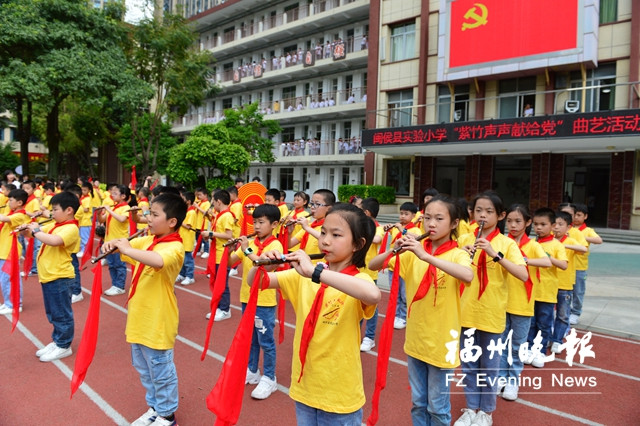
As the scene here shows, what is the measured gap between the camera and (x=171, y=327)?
132 inches

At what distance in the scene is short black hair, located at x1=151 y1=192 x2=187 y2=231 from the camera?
11.0ft

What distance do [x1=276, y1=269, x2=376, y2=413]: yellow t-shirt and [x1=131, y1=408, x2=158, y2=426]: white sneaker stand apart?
Answer: 1618mm

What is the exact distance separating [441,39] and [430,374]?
18727mm

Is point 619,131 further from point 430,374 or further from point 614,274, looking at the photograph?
point 430,374

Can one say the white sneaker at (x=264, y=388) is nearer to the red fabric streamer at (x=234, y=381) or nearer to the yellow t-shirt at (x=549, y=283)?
the red fabric streamer at (x=234, y=381)

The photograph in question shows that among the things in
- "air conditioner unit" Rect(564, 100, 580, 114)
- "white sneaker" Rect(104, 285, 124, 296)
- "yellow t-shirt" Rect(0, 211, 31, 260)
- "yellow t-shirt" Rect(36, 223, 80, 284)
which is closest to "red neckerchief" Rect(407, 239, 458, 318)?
"yellow t-shirt" Rect(36, 223, 80, 284)

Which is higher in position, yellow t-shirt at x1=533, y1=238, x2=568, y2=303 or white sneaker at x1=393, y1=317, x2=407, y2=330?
yellow t-shirt at x1=533, y1=238, x2=568, y2=303

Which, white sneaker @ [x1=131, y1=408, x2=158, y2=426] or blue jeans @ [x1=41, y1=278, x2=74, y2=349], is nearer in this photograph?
white sneaker @ [x1=131, y1=408, x2=158, y2=426]

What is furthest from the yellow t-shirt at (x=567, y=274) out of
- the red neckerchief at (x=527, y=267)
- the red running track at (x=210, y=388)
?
the red neckerchief at (x=527, y=267)

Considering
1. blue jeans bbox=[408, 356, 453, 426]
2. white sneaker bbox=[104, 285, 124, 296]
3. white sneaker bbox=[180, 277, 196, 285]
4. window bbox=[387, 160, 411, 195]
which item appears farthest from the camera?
window bbox=[387, 160, 411, 195]

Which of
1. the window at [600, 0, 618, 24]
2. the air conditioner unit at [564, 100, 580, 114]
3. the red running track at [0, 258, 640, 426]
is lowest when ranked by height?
the red running track at [0, 258, 640, 426]

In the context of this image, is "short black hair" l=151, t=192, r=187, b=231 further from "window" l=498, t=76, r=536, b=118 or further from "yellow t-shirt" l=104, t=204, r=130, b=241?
"window" l=498, t=76, r=536, b=118

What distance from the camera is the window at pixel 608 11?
16281mm

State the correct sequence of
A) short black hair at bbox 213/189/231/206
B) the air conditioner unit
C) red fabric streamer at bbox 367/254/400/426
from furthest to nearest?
the air conditioner unit, short black hair at bbox 213/189/231/206, red fabric streamer at bbox 367/254/400/426
